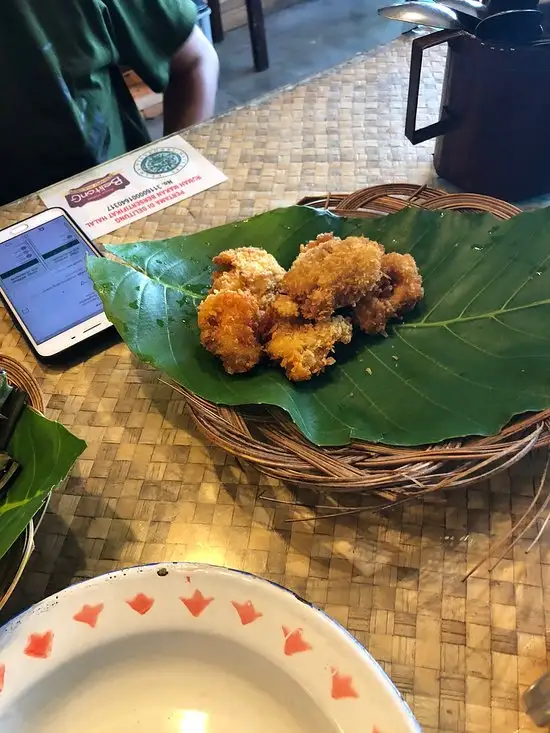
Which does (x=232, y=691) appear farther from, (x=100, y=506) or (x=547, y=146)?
(x=547, y=146)

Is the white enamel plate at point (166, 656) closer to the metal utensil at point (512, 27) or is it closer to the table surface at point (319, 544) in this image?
the table surface at point (319, 544)

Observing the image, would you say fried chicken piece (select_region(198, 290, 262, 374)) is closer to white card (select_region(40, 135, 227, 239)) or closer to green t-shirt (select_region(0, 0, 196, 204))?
white card (select_region(40, 135, 227, 239))

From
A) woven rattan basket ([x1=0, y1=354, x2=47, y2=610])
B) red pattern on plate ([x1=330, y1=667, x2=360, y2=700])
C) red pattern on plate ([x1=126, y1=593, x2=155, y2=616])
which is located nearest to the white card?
woven rattan basket ([x1=0, y1=354, x2=47, y2=610])

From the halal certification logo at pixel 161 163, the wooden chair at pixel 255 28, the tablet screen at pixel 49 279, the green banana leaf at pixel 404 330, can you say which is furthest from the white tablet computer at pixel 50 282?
the wooden chair at pixel 255 28

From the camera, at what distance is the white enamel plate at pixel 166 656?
515mm

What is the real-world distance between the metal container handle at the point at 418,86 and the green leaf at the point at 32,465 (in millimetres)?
711

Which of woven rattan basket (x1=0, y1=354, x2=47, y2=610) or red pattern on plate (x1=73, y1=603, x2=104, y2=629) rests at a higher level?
red pattern on plate (x1=73, y1=603, x2=104, y2=629)

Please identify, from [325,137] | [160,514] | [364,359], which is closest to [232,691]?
[160,514]

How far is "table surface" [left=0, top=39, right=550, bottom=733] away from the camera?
597mm

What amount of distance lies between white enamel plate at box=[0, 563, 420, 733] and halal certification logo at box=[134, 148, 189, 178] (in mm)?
857

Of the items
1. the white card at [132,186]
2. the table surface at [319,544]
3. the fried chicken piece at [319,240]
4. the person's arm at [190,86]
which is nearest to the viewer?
the table surface at [319,544]

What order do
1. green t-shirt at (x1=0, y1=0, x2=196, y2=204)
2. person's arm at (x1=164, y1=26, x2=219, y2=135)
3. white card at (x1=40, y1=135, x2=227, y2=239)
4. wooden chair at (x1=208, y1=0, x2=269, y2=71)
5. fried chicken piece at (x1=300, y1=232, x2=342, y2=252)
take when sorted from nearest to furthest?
1. fried chicken piece at (x1=300, y1=232, x2=342, y2=252)
2. white card at (x1=40, y1=135, x2=227, y2=239)
3. green t-shirt at (x1=0, y1=0, x2=196, y2=204)
4. person's arm at (x1=164, y1=26, x2=219, y2=135)
5. wooden chair at (x1=208, y1=0, x2=269, y2=71)

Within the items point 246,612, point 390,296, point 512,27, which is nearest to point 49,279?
point 390,296

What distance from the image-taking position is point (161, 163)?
3.95ft
